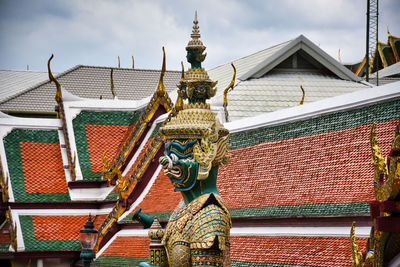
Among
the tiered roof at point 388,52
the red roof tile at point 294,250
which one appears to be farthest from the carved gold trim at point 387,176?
the tiered roof at point 388,52

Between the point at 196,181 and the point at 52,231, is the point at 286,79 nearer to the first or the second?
the point at 52,231

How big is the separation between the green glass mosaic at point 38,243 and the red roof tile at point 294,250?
6657 millimetres

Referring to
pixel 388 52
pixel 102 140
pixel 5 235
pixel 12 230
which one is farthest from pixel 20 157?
pixel 388 52

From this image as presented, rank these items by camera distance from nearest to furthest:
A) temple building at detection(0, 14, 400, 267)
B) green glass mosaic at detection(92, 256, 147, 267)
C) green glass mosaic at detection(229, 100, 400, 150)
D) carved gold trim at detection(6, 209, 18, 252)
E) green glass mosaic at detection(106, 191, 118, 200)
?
temple building at detection(0, 14, 400, 267)
green glass mosaic at detection(229, 100, 400, 150)
green glass mosaic at detection(92, 256, 147, 267)
carved gold trim at detection(6, 209, 18, 252)
green glass mosaic at detection(106, 191, 118, 200)

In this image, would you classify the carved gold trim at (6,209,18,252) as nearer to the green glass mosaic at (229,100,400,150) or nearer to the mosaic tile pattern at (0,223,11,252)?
the mosaic tile pattern at (0,223,11,252)

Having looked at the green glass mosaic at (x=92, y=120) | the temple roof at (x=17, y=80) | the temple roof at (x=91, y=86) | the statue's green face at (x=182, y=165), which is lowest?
the statue's green face at (x=182, y=165)

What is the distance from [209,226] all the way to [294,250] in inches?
138

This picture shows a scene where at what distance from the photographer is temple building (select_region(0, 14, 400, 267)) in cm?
1148

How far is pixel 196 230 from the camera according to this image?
8.76 metres

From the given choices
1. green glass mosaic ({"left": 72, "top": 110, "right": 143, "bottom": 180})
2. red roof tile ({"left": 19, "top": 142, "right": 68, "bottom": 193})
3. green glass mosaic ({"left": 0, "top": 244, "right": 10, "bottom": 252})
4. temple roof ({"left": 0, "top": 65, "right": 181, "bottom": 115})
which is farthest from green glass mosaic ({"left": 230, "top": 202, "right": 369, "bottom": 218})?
temple roof ({"left": 0, "top": 65, "right": 181, "bottom": 115})

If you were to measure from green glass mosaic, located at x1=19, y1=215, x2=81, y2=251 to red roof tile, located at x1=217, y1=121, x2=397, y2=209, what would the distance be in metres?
5.24

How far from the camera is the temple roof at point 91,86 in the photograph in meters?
31.7

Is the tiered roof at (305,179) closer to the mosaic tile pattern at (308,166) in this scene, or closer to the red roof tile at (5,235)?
the mosaic tile pattern at (308,166)

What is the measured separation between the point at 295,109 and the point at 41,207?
8227 millimetres
